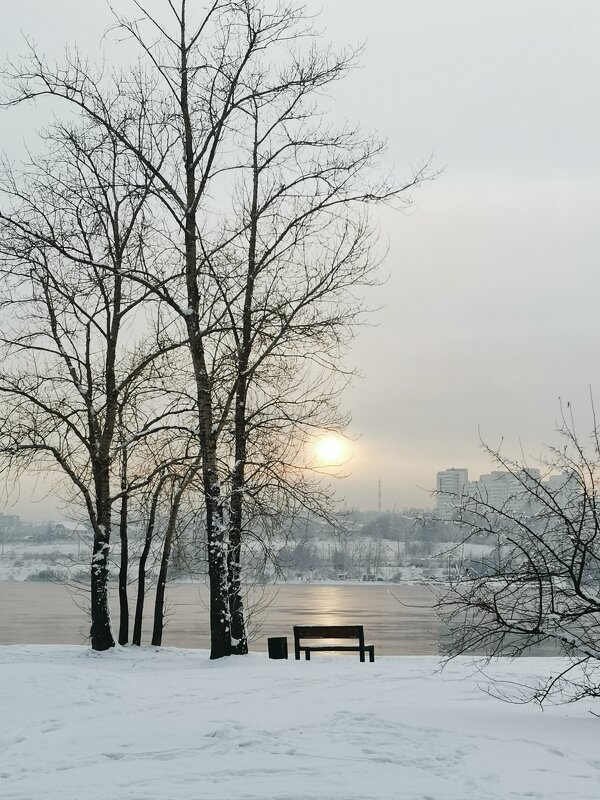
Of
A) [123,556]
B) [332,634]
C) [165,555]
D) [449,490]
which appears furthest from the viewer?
[165,555]

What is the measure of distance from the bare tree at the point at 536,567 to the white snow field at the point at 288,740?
83 cm

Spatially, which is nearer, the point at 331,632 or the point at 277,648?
the point at 277,648

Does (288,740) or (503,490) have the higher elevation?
(503,490)

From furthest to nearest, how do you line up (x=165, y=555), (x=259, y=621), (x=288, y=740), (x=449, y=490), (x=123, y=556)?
(x=259, y=621) → (x=165, y=555) → (x=123, y=556) → (x=449, y=490) → (x=288, y=740)

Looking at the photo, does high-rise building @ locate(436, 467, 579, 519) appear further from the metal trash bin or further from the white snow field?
the metal trash bin

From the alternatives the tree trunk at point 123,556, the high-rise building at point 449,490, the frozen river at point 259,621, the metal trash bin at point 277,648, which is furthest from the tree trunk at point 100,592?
the high-rise building at point 449,490

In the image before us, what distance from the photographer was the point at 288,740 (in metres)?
7.90

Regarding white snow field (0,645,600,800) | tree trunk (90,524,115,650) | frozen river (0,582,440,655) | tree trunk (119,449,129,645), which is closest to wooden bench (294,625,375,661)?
white snow field (0,645,600,800)

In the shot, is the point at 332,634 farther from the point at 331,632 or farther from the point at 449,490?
the point at 449,490

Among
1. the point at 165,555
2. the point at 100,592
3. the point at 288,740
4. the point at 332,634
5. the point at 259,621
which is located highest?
the point at 165,555

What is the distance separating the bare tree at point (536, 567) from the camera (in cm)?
877

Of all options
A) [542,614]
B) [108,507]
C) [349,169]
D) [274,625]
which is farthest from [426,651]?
[542,614]

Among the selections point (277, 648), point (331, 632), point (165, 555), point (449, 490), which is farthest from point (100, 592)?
point (449, 490)

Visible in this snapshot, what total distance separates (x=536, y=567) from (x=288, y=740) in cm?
295
